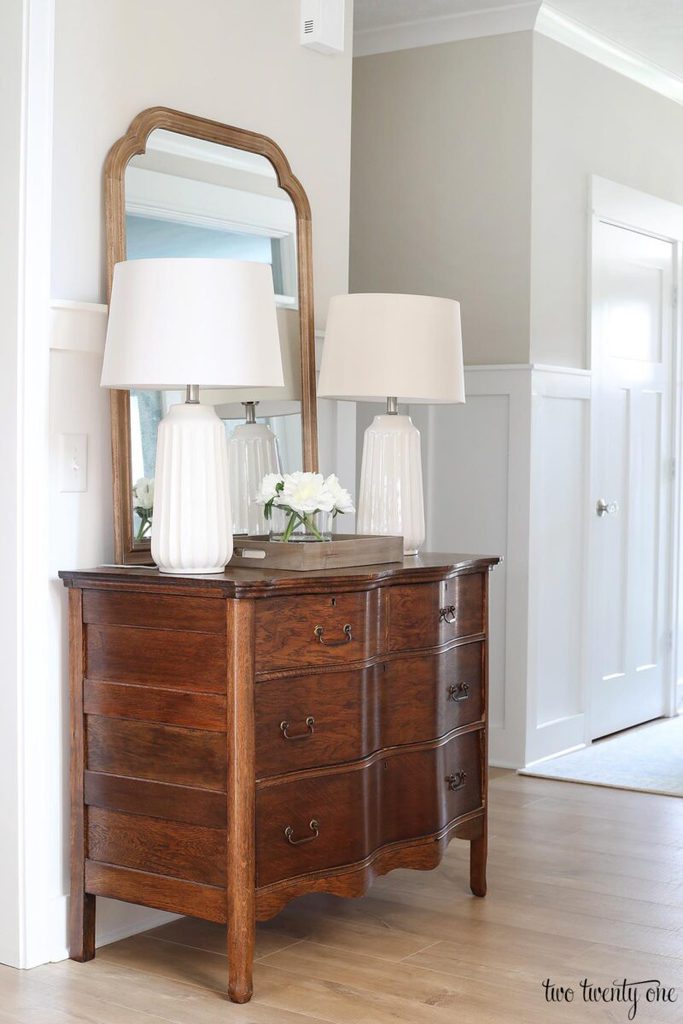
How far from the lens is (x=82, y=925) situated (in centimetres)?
284

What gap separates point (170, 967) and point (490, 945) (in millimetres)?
724

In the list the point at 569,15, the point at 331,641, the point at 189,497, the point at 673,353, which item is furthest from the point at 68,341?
the point at 673,353

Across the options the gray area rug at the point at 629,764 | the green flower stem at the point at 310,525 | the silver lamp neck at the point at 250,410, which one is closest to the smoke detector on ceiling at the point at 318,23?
the silver lamp neck at the point at 250,410

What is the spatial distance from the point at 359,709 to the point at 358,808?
218 millimetres

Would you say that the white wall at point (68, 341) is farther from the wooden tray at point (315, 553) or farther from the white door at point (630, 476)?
the white door at point (630, 476)

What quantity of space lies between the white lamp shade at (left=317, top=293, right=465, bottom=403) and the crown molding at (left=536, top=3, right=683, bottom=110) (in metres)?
1.89

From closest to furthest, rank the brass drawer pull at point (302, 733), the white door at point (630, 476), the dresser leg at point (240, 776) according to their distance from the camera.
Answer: the dresser leg at point (240, 776)
the brass drawer pull at point (302, 733)
the white door at point (630, 476)

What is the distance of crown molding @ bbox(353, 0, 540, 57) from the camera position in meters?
4.57

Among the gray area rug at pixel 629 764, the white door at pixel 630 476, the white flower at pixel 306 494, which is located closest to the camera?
the white flower at pixel 306 494

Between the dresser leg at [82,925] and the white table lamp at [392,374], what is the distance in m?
1.13

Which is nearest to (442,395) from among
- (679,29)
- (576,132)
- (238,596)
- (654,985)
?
(238,596)

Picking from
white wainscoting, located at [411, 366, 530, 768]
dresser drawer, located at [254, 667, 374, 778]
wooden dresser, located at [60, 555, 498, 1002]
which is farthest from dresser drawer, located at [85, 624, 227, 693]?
white wainscoting, located at [411, 366, 530, 768]

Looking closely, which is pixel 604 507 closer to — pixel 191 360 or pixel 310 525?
pixel 310 525

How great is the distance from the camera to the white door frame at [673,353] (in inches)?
196
